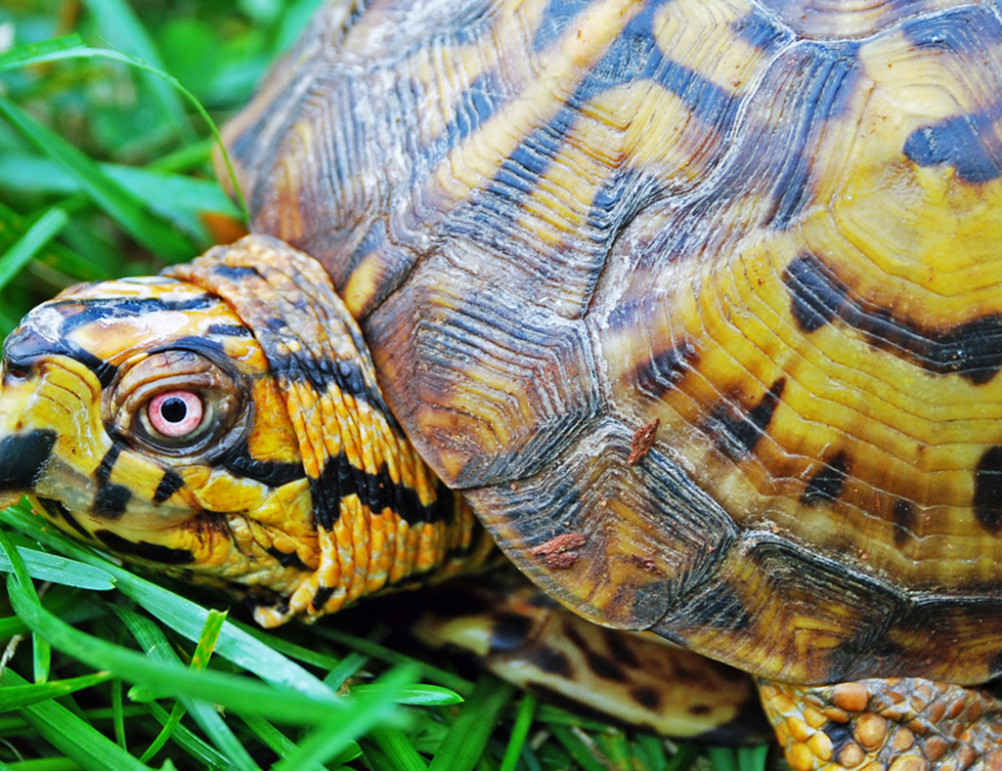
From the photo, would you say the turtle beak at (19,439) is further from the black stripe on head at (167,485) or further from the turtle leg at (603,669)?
the turtle leg at (603,669)

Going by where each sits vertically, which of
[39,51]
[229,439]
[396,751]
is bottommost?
[396,751]

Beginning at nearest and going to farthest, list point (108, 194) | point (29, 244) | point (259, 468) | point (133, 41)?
point (259, 468) < point (29, 244) < point (108, 194) < point (133, 41)

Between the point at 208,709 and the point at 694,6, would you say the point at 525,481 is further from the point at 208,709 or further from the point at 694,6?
the point at 694,6

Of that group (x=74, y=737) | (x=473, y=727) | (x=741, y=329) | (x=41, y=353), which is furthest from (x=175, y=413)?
(x=741, y=329)

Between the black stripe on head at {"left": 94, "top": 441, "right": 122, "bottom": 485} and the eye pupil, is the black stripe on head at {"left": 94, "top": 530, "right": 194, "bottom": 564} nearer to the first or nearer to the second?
the black stripe on head at {"left": 94, "top": 441, "right": 122, "bottom": 485}

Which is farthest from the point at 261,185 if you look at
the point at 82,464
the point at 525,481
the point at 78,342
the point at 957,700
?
the point at 957,700

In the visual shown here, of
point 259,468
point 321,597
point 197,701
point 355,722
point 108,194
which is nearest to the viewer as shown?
point 355,722

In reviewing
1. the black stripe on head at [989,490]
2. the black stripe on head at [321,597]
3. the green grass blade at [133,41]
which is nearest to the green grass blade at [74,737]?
the black stripe on head at [321,597]

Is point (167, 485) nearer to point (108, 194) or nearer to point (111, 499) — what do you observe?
point (111, 499)
